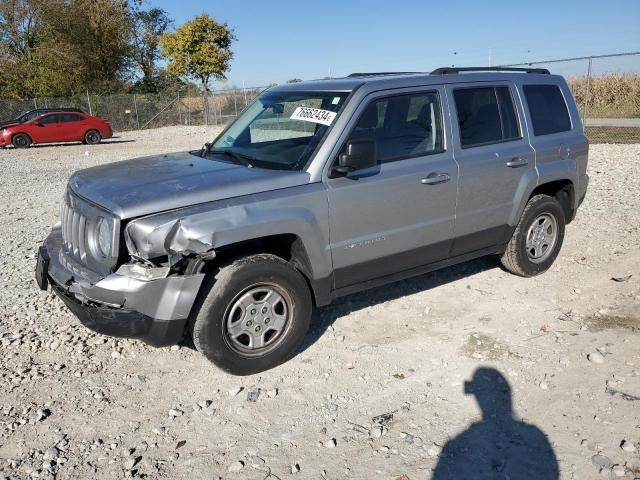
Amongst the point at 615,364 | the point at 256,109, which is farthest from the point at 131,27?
the point at 615,364

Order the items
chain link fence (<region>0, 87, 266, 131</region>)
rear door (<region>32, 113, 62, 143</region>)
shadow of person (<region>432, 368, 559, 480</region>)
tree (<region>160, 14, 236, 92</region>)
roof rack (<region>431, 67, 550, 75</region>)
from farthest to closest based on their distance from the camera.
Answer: tree (<region>160, 14, 236, 92</region>) → chain link fence (<region>0, 87, 266, 131</region>) → rear door (<region>32, 113, 62, 143</region>) → roof rack (<region>431, 67, 550, 75</region>) → shadow of person (<region>432, 368, 559, 480</region>)

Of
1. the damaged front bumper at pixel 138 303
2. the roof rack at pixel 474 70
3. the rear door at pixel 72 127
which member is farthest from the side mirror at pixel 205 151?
the rear door at pixel 72 127

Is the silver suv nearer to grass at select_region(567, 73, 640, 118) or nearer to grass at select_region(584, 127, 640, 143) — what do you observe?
grass at select_region(584, 127, 640, 143)

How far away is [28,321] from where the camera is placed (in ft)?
15.0

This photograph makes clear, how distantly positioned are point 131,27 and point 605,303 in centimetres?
4226

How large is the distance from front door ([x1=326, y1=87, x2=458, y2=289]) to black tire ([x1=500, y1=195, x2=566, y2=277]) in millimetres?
1048

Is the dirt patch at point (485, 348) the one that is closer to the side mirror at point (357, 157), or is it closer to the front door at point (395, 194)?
the front door at point (395, 194)

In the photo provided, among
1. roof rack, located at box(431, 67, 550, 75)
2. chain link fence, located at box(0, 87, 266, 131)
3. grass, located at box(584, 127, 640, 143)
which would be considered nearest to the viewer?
roof rack, located at box(431, 67, 550, 75)

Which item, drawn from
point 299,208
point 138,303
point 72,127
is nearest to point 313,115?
point 299,208

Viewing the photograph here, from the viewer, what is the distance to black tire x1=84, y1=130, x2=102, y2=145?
23203 millimetres

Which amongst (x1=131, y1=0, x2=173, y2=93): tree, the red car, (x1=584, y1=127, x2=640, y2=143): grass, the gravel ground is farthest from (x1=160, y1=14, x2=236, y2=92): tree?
the gravel ground

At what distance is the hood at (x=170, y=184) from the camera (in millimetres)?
3371

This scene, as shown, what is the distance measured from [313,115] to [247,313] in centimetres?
155

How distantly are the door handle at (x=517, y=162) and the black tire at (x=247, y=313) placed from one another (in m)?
2.26
